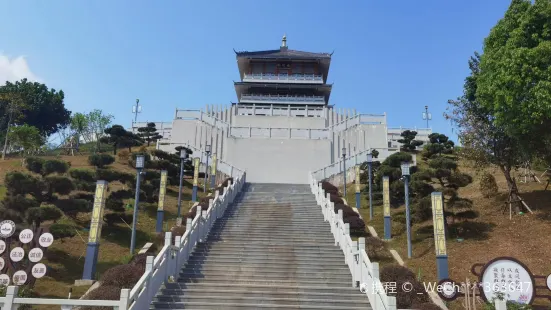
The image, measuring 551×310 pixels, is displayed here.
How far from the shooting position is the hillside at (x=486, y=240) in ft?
38.9

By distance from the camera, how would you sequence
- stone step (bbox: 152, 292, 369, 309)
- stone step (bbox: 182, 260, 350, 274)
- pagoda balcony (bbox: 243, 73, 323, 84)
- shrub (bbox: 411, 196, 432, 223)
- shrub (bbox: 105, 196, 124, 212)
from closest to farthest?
stone step (bbox: 152, 292, 369, 309)
stone step (bbox: 182, 260, 350, 274)
shrub (bbox: 411, 196, 432, 223)
shrub (bbox: 105, 196, 124, 212)
pagoda balcony (bbox: 243, 73, 323, 84)

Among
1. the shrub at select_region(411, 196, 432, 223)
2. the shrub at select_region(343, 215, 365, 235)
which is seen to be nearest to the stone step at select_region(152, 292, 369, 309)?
the shrub at select_region(343, 215, 365, 235)

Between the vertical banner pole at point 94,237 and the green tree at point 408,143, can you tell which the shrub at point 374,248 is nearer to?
the vertical banner pole at point 94,237

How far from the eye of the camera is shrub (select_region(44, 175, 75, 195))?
48.0 feet

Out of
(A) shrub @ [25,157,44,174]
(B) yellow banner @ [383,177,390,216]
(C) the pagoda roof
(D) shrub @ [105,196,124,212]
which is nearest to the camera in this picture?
(B) yellow banner @ [383,177,390,216]

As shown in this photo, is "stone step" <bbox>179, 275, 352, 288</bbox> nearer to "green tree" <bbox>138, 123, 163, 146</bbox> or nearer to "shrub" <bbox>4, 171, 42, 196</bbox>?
"shrub" <bbox>4, 171, 42, 196</bbox>

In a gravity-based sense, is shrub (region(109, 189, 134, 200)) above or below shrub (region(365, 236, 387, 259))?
above

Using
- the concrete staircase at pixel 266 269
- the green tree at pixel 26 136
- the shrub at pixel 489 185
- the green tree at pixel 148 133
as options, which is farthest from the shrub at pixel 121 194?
the green tree at pixel 148 133

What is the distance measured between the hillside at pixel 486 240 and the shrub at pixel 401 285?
1040 millimetres

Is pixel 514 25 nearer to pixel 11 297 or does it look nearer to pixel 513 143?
pixel 513 143

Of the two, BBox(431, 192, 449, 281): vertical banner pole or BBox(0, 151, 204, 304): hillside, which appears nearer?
BBox(431, 192, 449, 281): vertical banner pole

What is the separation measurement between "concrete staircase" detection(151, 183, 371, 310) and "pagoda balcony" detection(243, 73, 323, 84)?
27.0m

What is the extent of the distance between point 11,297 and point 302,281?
244 inches

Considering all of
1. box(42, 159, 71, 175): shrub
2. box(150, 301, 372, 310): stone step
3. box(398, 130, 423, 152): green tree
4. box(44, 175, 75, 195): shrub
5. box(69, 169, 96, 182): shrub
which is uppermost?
box(398, 130, 423, 152): green tree
